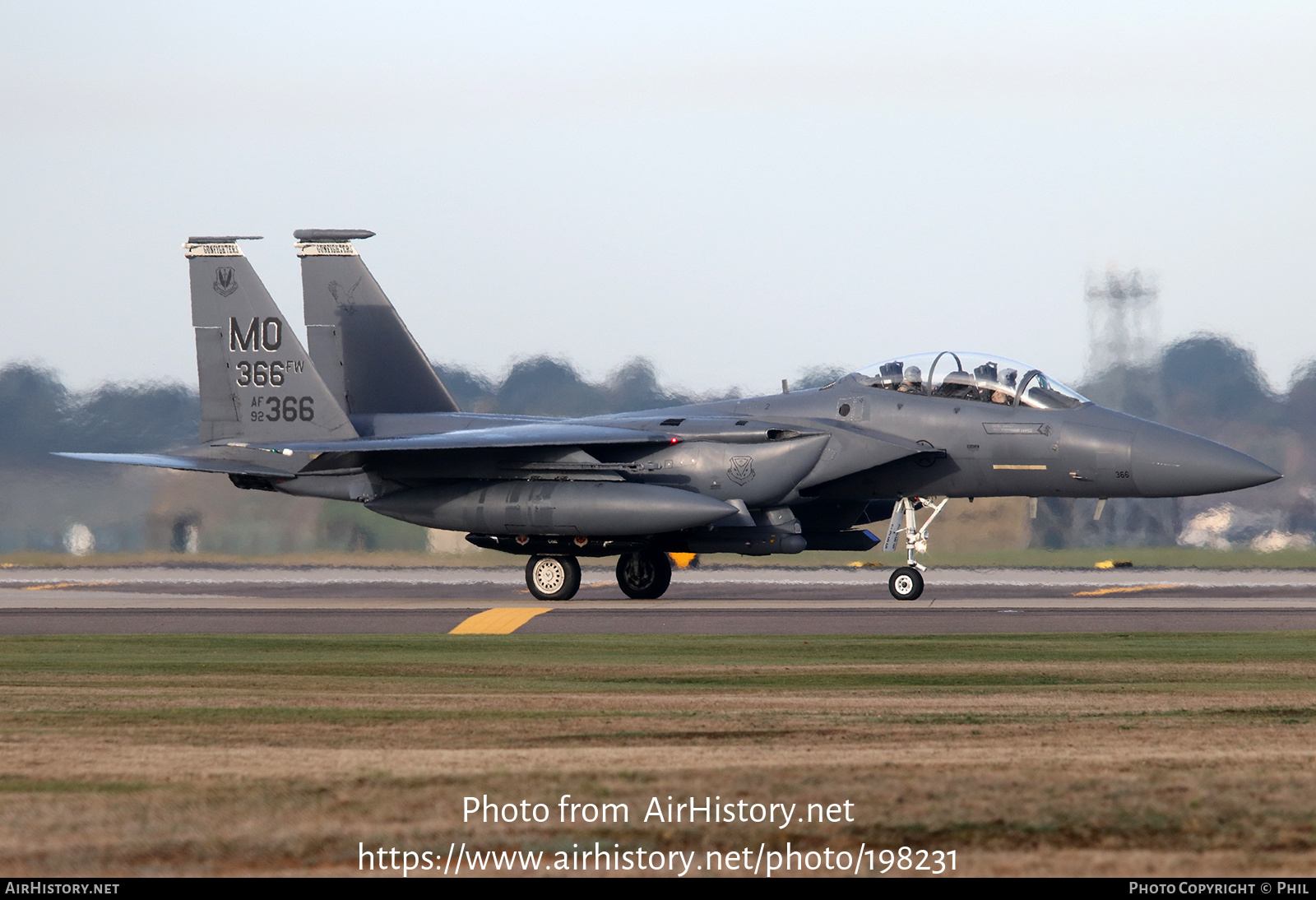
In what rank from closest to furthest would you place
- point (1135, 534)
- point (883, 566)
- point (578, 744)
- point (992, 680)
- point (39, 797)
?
point (39, 797)
point (578, 744)
point (992, 680)
point (1135, 534)
point (883, 566)

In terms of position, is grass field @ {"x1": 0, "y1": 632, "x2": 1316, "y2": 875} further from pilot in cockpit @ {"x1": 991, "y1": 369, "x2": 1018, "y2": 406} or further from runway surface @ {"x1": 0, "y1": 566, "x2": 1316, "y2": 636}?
pilot in cockpit @ {"x1": 991, "y1": 369, "x2": 1018, "y2": 406}

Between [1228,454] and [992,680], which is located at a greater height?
[1228,454]

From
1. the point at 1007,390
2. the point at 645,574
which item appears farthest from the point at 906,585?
the point at 645,574

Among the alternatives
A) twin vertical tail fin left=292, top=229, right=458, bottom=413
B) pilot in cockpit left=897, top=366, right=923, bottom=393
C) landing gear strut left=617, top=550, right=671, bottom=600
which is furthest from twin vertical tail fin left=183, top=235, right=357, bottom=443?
pilot in cockpit left=897, top=366, right=923, bottom=393

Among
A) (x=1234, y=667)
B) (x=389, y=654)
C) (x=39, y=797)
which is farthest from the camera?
(x=389, y=654)

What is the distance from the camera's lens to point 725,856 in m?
4.43

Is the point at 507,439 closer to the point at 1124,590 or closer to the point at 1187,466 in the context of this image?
the point at 1187,466

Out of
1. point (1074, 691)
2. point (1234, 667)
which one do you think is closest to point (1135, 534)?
point (1234, 667)

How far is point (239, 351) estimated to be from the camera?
22.5 m

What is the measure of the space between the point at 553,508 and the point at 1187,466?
8801mm

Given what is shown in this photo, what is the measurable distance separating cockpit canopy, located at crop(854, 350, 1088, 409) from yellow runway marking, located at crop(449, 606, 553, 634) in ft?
20.8

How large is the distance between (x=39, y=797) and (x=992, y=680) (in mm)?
6547

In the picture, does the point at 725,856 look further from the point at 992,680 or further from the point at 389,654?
the point at 389,654

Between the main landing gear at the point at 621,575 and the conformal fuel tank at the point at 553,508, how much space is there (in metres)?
0.96
